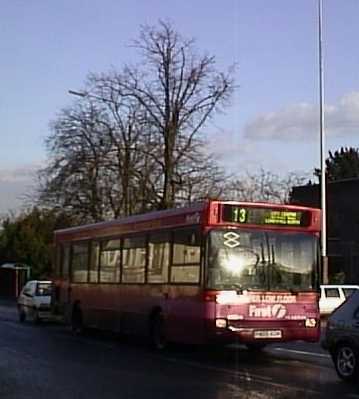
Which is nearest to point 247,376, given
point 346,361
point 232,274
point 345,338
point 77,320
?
point 346,361

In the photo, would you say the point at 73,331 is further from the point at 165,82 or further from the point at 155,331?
the point at 165,82

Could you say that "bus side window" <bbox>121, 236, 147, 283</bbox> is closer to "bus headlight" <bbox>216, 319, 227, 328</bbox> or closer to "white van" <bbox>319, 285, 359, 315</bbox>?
"bus headlight" <bbox>216, 319, 227, 328</bbox>

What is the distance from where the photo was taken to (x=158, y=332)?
65.3 feet

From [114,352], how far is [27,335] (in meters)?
6.21

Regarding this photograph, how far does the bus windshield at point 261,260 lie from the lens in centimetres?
1736

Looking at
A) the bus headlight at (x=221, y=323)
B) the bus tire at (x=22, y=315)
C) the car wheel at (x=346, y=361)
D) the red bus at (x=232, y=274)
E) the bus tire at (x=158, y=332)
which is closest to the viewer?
the car wheel at (x=346, y=361)

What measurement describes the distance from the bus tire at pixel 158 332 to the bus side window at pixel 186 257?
129 cm

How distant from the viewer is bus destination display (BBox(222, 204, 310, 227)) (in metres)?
17.5

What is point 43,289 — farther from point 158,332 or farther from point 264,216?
point 264,216

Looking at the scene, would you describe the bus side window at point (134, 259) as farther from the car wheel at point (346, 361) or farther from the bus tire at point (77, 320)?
the car wheel at point (346, 361)

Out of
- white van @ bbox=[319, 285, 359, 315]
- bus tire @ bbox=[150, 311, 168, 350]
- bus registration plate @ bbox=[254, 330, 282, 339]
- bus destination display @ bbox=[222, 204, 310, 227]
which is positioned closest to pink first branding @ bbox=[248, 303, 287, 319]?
bus registration plate @ bbox=[254, 330, 282, 339]

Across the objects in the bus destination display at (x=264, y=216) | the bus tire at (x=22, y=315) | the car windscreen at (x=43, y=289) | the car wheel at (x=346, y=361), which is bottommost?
the car wheel at (x=346, y=361)

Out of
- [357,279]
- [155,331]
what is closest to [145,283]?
[155,331]

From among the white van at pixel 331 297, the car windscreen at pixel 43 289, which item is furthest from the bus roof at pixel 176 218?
the white van at pixel 331 297
